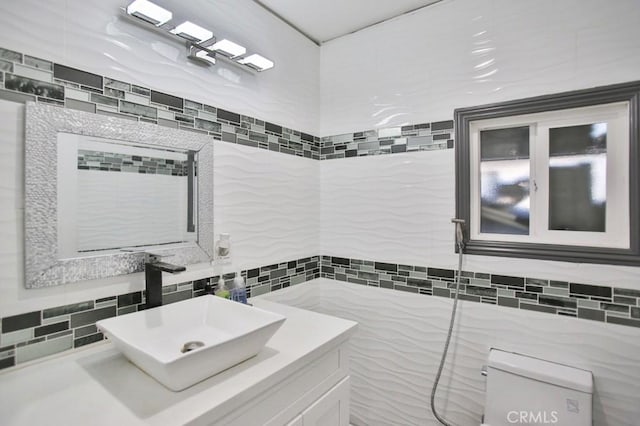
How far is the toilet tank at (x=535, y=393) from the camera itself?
1360 millimetres

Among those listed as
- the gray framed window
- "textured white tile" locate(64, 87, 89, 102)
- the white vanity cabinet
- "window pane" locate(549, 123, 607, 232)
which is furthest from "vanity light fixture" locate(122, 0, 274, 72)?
"window pane" locate(549, 123, 607, 232)

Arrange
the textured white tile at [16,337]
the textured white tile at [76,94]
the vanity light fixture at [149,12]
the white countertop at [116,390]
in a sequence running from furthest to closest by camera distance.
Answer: the vanity light fixture at [149,12] → the textured white tile at [76,94] → the textured white tile at [16,337] → the white countertop at [116,390]

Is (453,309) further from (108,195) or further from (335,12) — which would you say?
(335,12)

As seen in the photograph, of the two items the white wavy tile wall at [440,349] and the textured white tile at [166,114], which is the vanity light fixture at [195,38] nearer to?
the textured white tile at [166,114]

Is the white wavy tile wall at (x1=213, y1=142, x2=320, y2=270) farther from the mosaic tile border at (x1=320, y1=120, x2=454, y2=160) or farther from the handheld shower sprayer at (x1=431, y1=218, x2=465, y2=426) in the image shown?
the handheld shower sprayer at (x1=431, y1=218, x2=465, y2=426)

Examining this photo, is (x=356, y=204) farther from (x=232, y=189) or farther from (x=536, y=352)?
(x=536, y=352)

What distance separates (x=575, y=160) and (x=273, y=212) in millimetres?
1560

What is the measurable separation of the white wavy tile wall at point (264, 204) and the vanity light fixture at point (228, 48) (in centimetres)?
42

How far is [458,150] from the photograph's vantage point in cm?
178

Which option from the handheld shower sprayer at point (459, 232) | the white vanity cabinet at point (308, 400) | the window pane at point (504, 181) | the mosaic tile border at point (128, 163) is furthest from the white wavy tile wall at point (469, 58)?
the white vanity cabinet at point (308, 400)

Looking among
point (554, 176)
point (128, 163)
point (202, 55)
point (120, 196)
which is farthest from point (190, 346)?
point (554, 176)

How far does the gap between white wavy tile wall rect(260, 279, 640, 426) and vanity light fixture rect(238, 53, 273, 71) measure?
4.10ft

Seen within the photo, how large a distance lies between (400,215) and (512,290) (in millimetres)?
684

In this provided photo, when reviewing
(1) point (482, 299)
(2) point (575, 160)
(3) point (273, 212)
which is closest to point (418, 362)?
(1) point (482, 299)
